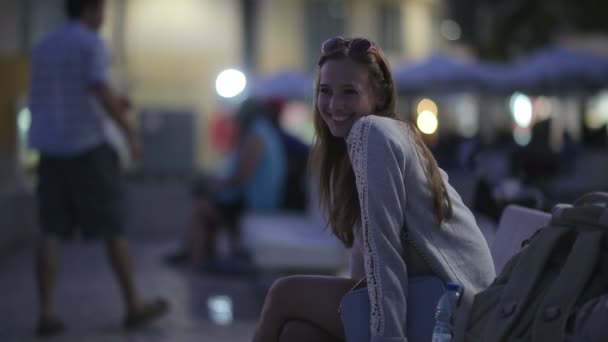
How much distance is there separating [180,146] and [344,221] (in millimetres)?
18732

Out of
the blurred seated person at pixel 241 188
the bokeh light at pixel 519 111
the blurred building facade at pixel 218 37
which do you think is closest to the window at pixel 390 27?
the blurred building facade at pixel 218 37

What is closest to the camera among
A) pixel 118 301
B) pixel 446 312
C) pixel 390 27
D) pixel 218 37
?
pixel 446 312

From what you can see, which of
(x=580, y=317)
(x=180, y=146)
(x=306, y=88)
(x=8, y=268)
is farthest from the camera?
(x=306, y=88)

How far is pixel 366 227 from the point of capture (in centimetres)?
308

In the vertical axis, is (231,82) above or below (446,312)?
below

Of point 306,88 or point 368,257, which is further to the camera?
point 306,88

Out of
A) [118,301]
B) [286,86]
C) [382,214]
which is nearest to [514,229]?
[382,214]

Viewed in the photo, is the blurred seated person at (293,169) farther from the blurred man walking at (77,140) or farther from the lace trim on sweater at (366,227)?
the lace trim on sweater at (366,227)

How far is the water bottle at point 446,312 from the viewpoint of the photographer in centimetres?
292

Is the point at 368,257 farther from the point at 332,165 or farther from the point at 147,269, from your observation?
the point at 147,269

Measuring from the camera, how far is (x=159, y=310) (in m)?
6.73

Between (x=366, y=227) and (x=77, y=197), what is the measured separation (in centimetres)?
375

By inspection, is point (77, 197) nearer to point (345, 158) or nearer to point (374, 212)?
point (345, 158)

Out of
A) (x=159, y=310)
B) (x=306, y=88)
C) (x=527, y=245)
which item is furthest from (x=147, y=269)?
(x=306, y=88)
